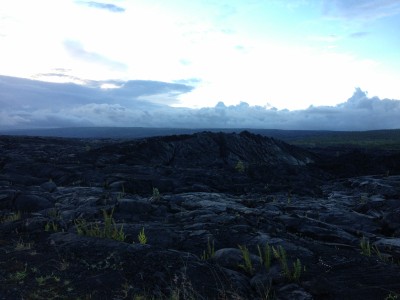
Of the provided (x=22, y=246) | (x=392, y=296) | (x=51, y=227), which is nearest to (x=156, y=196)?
(x=51, y=227)

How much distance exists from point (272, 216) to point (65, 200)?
982 cm

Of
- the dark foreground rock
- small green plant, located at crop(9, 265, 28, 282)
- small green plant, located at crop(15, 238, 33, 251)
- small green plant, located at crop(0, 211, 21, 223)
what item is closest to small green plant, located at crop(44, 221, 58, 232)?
the dark foreground rock

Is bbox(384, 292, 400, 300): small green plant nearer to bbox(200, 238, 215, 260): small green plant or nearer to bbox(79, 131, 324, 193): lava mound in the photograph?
bbox(200, 238, 215, 260): small green plant

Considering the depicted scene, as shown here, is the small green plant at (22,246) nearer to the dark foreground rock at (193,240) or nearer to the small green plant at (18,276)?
the dark foreground rock at (193,240)

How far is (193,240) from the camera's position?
38.4 ft

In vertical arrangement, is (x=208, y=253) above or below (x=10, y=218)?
below

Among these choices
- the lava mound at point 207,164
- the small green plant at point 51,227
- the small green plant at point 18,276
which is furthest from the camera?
the lava mound at point 207,164

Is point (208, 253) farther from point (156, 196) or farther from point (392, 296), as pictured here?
point (156, 196)

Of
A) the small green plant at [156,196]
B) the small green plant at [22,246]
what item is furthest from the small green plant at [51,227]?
the small green plant at [156,196]

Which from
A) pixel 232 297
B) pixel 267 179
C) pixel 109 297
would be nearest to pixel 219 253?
pixel 232 297

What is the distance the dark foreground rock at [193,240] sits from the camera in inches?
325

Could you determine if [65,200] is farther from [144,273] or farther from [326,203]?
[326,203]

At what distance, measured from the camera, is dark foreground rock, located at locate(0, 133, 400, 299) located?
27.1ft

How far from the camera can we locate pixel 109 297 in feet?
25.6
